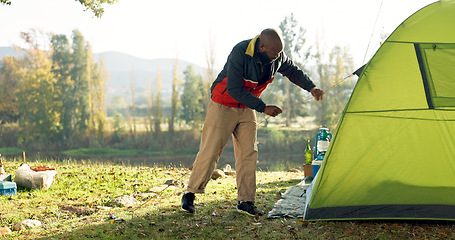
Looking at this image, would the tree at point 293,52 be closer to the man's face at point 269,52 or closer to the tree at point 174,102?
the tree at point 174,102

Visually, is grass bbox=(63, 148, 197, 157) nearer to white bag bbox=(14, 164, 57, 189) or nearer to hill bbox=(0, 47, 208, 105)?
white bag bbox=(14, 164, 57, 189)

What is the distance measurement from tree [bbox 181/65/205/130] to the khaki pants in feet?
102

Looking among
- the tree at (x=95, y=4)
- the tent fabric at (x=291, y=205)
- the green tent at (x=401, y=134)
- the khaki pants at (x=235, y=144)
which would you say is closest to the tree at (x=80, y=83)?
the tree at (x=95, y=4)

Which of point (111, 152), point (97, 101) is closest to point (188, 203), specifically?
point (111, 152)

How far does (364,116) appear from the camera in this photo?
4.00 meters

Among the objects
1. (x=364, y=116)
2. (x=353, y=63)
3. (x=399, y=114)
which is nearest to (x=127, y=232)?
(x=364, y=116)

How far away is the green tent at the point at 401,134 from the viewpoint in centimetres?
395

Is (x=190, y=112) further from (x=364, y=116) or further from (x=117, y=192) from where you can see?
(x=364, y=116)

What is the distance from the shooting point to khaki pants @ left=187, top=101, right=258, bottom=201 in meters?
4.30

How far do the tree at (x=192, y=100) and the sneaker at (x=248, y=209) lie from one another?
31.0 meters

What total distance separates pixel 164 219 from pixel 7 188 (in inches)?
118

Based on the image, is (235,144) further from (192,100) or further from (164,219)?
(192,100)

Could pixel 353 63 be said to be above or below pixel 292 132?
above

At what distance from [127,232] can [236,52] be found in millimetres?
1931
